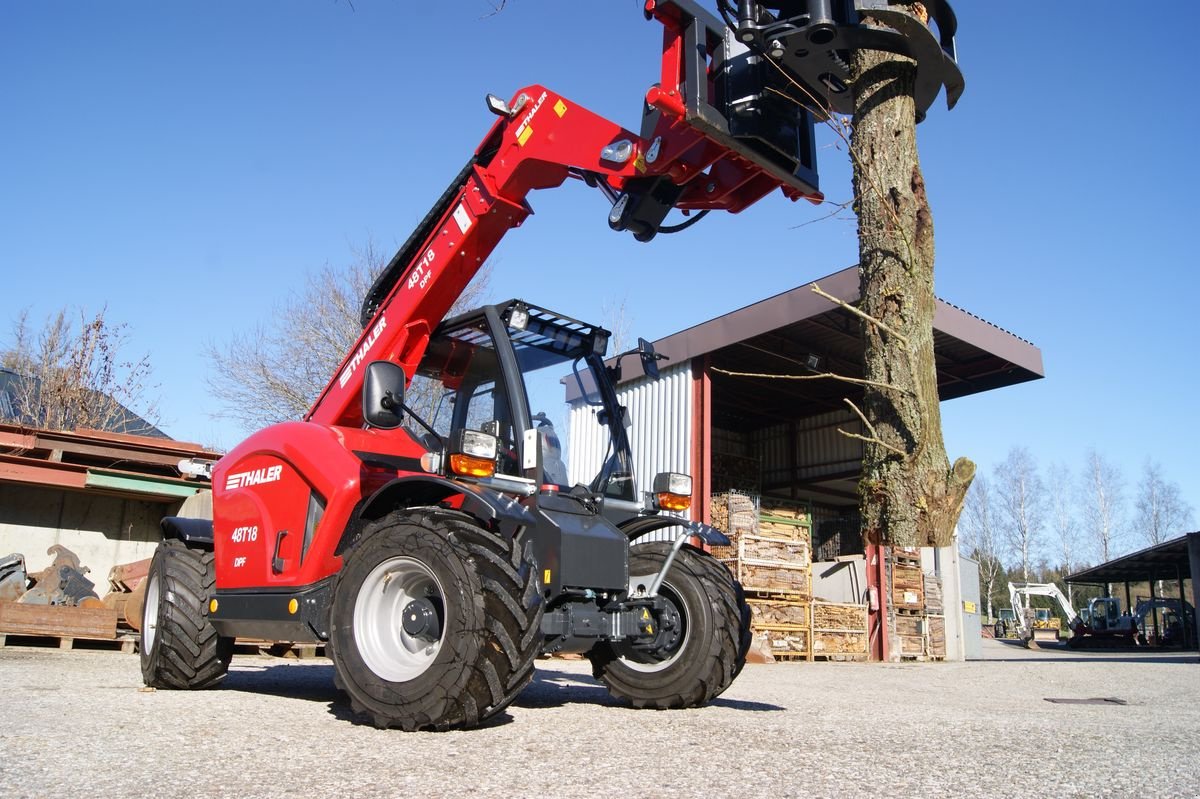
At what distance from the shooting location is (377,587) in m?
4.85

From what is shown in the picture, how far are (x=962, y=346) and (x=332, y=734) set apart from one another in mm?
17561

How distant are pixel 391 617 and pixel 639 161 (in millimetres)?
3241

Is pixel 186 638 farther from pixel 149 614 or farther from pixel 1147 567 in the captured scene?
pixel 1147 567

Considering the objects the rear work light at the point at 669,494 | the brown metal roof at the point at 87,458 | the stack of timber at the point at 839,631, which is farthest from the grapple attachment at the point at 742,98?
the brown metal roof at the point at 87,458

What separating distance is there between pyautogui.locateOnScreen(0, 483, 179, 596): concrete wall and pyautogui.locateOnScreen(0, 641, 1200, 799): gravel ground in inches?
325

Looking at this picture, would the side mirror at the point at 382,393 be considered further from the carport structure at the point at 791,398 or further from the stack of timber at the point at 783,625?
the stack of timber at the point at 783,625

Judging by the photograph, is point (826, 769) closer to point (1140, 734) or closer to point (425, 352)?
point (1140, 734)

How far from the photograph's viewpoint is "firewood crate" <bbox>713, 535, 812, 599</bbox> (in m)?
14.2

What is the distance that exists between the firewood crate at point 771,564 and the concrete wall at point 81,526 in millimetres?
9318

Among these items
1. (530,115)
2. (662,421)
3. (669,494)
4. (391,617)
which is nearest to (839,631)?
(662,421)

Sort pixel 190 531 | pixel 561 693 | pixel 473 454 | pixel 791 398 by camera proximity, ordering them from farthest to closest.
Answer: pixel 791 398
pixel 190 531
pixel 561 693
pixel 473 454

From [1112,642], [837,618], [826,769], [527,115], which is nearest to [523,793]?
[826,769]

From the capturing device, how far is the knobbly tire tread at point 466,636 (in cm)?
418

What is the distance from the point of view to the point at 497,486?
195 inches
